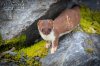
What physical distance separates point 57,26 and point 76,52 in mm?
615

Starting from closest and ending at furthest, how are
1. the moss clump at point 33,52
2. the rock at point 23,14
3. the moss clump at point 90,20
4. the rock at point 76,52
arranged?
1. the rock at point 76,52
2. the moss clump at point 33,52
3. the rock at point 23,14
4. the moss clump at point 90,20

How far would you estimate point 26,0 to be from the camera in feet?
22.6

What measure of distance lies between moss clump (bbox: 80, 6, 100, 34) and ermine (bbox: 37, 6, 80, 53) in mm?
360

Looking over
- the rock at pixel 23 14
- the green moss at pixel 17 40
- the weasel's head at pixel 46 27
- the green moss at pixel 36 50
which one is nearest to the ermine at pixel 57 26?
the weasel's head at pixel 46 27

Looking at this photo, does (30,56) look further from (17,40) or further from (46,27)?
(46,27)

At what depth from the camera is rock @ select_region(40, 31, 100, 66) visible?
6219 mm

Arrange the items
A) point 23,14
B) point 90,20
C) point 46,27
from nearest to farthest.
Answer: point 46,27
point 23,14
point 90,20

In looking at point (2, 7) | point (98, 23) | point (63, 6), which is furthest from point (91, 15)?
point (2, 7)

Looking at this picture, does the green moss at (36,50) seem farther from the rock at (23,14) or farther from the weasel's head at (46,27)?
the weasel's head at (46,27)

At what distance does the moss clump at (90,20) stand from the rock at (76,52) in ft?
0.76

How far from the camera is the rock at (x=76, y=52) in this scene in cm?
622

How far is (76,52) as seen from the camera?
20.6 ft

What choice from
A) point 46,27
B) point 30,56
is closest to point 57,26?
point 46,27

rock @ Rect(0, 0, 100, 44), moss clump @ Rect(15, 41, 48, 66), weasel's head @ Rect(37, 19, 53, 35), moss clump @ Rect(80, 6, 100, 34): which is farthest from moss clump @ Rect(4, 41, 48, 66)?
moss clump @ Rect(80, 6, 100, 34)
